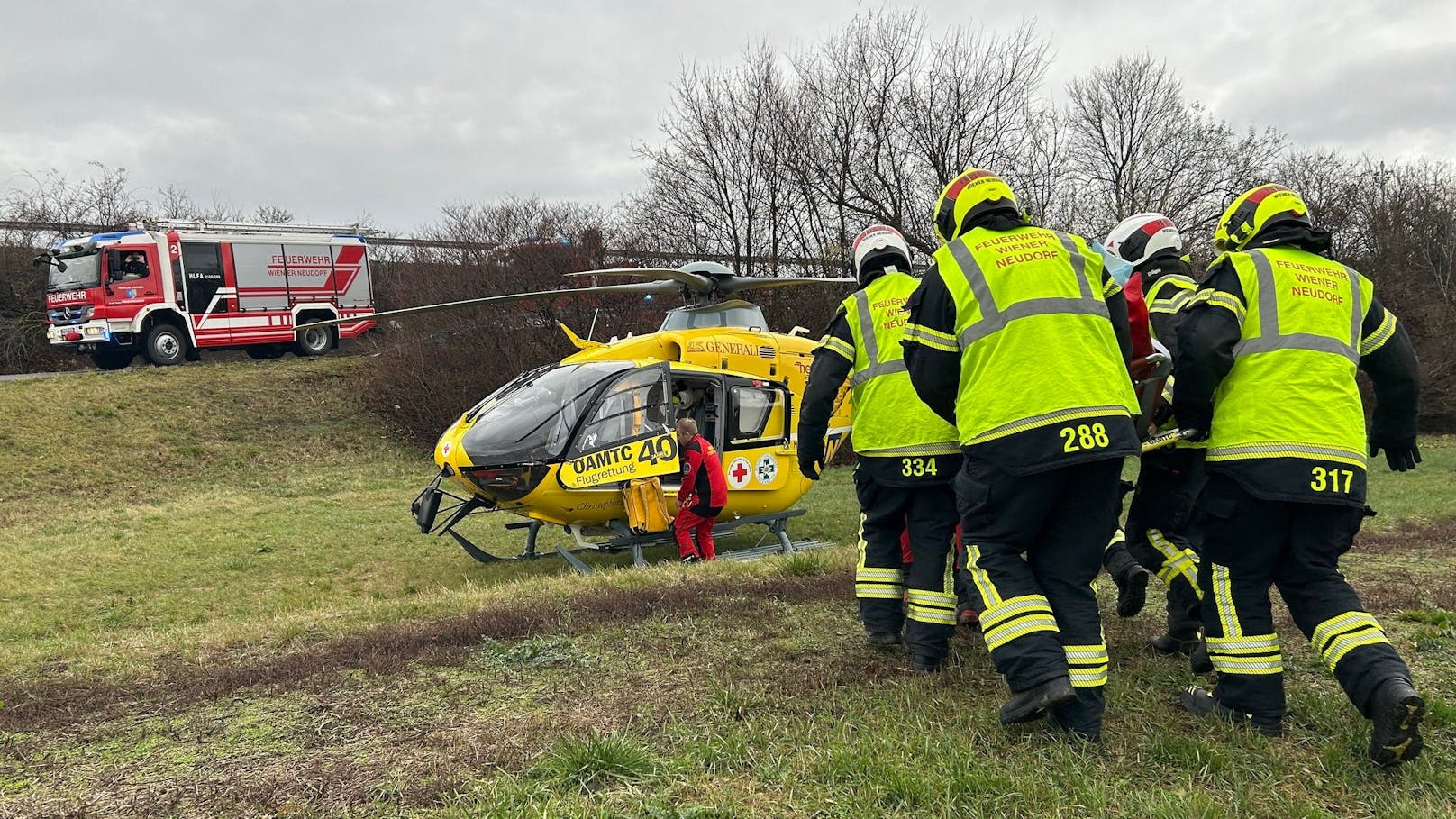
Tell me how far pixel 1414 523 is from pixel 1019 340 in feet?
37.7

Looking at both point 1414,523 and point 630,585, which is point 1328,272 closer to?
point 630,585

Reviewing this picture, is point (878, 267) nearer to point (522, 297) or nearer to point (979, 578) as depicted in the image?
point (979, 578)

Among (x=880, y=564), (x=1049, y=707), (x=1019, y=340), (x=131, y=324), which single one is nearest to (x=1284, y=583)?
(x=1049, y=707)

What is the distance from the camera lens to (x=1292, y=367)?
342 centimetres

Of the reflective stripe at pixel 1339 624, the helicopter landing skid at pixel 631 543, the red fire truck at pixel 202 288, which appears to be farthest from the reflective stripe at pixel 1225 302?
the red fire truck at pixel 202 288

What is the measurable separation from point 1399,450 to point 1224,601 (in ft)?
4.14

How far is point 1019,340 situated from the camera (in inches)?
132

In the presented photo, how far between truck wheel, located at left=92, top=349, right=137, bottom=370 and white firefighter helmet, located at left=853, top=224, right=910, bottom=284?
21431 mm

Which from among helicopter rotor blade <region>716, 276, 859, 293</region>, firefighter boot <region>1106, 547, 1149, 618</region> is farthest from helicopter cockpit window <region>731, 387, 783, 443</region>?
firefighter boot <region>1106, 547, 1149, 618</region>

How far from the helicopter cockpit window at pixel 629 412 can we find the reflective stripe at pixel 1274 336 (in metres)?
6.29

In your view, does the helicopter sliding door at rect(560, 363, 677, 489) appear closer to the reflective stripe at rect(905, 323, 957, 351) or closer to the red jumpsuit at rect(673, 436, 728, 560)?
the red jumpsuit at rect(673, 436, 728, 560)

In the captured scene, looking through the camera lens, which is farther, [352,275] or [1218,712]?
[352,275]

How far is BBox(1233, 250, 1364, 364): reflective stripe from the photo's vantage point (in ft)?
11.2

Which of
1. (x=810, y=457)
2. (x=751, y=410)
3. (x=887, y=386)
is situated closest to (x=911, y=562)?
(x=810, y=457)
